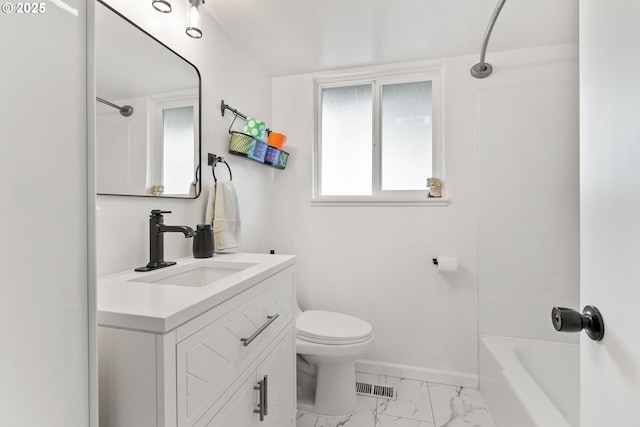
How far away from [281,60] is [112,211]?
1546mm

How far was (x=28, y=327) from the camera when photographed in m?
0.41

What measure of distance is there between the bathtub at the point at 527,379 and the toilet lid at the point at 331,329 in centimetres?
74

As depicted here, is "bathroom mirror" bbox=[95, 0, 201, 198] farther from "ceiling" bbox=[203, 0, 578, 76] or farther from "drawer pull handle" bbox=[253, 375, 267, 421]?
"drawer pull handle" bbox=[253, 375, 267, 421]

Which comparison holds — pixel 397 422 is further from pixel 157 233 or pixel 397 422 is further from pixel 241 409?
pixel 157 233

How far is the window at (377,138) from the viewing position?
6.90 ft

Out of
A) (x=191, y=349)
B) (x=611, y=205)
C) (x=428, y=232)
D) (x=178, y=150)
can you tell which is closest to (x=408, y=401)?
(x=428, y=232)

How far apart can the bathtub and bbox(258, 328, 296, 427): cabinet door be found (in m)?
1.03

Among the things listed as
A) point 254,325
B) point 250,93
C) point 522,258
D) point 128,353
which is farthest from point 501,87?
point 128,353

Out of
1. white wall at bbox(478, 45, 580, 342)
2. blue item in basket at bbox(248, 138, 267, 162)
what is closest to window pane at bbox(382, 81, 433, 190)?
white wall at bbox(478, 45, 580, 342)

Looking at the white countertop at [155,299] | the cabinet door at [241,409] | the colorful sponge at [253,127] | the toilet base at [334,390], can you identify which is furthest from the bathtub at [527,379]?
the colorful sponge at [253,127]

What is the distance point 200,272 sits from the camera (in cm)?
→ 130

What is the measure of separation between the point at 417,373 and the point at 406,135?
67.3 inches

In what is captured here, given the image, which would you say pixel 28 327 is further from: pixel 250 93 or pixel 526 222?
pixel 526 222

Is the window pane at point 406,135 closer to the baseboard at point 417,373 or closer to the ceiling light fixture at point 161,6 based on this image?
the baseboard at point 417,373
